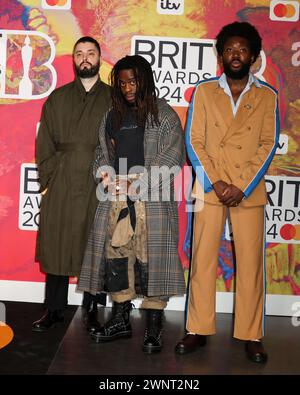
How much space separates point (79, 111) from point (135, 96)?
51 centimetres

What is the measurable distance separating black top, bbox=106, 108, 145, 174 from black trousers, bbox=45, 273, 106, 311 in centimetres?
91

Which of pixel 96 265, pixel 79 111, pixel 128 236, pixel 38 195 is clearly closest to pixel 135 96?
pixel 79 111

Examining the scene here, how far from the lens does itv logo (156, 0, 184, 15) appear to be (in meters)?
4.22

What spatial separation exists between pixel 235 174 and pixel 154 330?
108cm

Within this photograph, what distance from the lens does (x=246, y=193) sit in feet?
11.0

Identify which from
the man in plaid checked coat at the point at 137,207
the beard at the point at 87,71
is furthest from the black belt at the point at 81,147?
the beard at the point at 87,71

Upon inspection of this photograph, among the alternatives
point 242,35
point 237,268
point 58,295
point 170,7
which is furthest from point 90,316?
point 170,7

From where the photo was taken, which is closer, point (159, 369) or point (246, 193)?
point (159, 369)

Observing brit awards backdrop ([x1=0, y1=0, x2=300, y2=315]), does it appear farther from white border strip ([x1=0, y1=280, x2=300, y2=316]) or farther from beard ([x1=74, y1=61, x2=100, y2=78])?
beard ([x1=74, y1=61, x2=100, y2=78])

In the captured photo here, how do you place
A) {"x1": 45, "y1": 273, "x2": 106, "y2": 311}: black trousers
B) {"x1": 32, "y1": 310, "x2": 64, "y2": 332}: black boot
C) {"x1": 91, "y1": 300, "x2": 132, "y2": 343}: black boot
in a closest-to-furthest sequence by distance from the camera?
{"x1": 91, "y1": 300, "x2": 132, "y2": 343}: black boot → {"x1": 32, "y1": 310, "x2": 64, "y2": 332}: black boot → {"x1": 45, "y1": 273, "x2": 106, "y2": 311}: black trousers

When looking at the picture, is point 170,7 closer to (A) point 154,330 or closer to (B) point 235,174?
(B) point 235,174

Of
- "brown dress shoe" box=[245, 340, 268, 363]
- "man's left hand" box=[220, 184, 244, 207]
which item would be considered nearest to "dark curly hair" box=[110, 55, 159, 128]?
"man's left hand" box=[220, 184, 244, 207]

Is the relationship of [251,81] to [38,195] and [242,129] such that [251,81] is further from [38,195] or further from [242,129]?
[38,195]

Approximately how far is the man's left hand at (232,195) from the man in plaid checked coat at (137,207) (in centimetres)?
33
